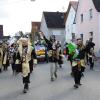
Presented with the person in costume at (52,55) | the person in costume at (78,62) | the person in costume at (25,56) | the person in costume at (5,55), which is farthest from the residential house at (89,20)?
the person in costume at (25,56)

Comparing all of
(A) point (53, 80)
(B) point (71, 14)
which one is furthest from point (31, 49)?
(B) point (71, 14)

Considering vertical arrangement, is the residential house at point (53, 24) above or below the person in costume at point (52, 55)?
above

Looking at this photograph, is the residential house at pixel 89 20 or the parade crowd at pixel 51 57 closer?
the parade crowd at pixel 51 57

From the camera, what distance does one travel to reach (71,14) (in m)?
56.6

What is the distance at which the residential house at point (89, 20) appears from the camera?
38.6 metres

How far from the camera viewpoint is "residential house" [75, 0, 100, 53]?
3862 cm

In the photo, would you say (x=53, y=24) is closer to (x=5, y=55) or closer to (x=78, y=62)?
(x=5, y=55)

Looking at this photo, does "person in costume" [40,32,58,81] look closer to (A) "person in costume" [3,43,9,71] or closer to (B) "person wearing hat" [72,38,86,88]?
(B) "person wearing hat" [72,38,86,88]

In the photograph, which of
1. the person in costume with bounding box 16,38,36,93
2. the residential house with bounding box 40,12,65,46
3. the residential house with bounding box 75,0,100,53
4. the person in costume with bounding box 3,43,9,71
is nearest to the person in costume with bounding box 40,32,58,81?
the person in costume with bounding box 16,38,36,93

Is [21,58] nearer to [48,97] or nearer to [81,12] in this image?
[48,97]

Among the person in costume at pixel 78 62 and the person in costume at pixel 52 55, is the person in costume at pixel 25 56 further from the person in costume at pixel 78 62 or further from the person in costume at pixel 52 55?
the person in costume at pixel 52 55

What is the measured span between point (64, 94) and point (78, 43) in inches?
99.4

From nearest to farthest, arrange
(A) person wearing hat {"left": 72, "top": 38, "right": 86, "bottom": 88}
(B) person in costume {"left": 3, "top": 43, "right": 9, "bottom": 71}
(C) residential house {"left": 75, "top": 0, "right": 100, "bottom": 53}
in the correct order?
(A) person wearing hat {"left": 72, "top": 38, "right": 86, "bottom": 88} → (B) person in costume {"left": 3, "top": 43, "right": 9, "bottom": 71} → (C) residential house {"left": 75, "top": 0, "right": 100, "bottom": 53}

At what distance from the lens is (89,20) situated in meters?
41.4
